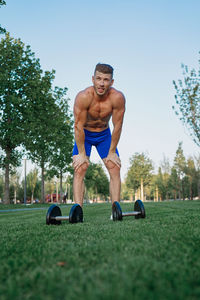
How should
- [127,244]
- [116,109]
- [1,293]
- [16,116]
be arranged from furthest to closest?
[16,116]
[116,109]
[127,244]
[1,293]

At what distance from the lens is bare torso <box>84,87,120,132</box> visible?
160 inches

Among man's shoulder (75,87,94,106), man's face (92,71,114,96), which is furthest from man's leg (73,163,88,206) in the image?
man's face (92,71,114,96)

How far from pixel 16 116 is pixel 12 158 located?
407cm

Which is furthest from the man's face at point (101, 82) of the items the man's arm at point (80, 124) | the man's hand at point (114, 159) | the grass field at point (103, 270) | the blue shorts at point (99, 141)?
the grass field at point (103, 270)

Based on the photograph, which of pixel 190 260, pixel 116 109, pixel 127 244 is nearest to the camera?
pixel 190 260

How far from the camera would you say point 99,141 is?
462cm

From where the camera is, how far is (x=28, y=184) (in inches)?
1902

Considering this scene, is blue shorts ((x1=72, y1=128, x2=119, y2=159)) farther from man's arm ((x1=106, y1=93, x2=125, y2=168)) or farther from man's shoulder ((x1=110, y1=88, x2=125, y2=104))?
man's shoulder ((x1=110, y1=88, x2=125, y2=104))

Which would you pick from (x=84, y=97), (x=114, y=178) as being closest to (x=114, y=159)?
(x=114, y=178)

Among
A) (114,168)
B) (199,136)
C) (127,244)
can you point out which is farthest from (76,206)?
(199,136)

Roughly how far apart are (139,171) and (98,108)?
118 feet

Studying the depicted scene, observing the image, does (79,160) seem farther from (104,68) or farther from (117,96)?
(104,68)

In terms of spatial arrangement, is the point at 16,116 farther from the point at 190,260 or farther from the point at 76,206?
the point at 190,260

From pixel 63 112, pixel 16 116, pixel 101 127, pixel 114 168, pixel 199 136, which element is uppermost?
pixel 63 112
